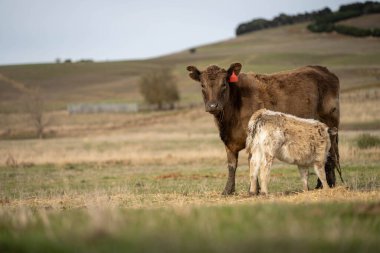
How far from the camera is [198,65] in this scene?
123 m

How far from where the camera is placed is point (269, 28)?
18325 centimetres

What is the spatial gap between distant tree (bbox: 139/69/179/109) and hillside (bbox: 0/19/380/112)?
4959 mm

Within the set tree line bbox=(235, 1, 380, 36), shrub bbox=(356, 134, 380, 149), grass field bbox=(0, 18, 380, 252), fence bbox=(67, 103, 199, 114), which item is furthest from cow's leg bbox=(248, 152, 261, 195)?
tree line bbox=(235, 1, 380, 36)

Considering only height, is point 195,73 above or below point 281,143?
above

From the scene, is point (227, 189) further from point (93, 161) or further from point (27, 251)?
point (93, 161)

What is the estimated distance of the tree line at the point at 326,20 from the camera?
113450 millimetres

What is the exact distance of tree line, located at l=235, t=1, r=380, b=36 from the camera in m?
113

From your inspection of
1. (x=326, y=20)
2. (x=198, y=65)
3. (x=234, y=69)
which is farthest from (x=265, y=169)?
(x=326, y=20)

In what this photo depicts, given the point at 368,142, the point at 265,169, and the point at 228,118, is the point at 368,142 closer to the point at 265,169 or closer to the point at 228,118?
the point at 228,118

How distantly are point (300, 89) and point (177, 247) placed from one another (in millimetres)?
9820

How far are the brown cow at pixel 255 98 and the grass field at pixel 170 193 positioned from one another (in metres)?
1.32

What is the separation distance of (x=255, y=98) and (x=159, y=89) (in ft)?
253

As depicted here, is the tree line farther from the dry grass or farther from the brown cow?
the dry grass

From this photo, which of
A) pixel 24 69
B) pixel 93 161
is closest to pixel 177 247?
pixel 93 161
